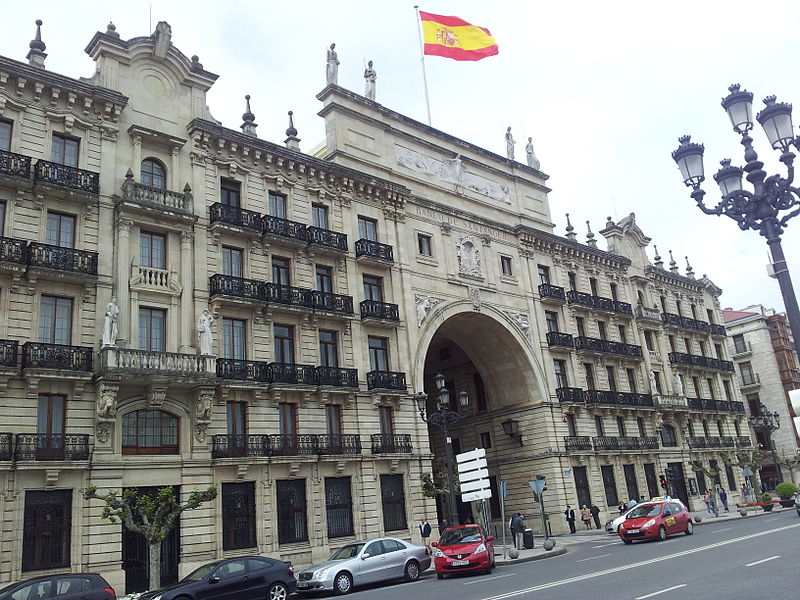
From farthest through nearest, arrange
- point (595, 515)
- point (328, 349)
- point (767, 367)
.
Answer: point (767, 367) < point (595, 515) < point (328, 349)

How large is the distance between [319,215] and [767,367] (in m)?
61.1

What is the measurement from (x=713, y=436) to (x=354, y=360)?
3603cm

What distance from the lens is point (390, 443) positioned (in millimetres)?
32938

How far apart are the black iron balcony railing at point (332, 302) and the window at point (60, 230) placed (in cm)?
1024

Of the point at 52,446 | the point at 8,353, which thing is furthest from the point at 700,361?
the point at 8,353

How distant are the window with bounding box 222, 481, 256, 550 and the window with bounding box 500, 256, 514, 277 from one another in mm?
21999

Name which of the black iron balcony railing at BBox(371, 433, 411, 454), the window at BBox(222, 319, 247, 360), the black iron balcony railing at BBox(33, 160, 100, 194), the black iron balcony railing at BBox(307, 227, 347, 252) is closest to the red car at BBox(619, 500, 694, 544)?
the black iron balcony railing at BBox(371, 433, 411, 454)

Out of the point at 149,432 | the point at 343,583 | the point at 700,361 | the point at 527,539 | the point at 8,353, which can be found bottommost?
the point at 343,583

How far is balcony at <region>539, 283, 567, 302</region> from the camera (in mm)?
45000

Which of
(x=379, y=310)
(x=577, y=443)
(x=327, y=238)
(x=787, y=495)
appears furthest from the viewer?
(x=787, y=495)

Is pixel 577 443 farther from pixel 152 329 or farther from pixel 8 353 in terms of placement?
pixel 8 353

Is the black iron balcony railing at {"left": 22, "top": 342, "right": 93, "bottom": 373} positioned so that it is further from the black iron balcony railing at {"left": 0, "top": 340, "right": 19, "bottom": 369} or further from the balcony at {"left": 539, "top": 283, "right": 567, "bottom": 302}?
the balcony at {"left": 539, "top": 283, "right": 567, "bottom": 302}

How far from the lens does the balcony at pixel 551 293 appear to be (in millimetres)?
45000

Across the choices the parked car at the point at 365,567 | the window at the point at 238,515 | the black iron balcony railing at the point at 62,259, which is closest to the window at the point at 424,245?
the window at the point at 238,515
